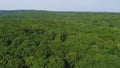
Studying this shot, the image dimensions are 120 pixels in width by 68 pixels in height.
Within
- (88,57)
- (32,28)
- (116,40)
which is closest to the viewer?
(88,57)

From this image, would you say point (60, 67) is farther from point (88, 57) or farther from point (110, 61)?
point (110, 61)

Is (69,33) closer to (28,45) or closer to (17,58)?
(28,45)

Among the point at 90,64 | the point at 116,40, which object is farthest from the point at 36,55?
the point at 116,40

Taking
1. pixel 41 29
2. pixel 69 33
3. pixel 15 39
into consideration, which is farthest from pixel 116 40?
pixel 15 39

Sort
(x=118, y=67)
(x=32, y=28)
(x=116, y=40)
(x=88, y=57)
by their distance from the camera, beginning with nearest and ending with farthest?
1. (x=118, y=67)
2. (x=88, y=57)
3. (x=116, y=40)
4. (x=32, y=28)

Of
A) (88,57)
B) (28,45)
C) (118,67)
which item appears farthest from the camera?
(28,45)

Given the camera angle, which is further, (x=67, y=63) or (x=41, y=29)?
(x=41, y=29)

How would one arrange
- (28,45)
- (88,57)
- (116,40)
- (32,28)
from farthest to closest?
(32,28) < (116,40) < (28,45) < (88,57)

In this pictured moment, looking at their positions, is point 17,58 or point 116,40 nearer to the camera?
point 17,58

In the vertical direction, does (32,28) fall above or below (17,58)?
above
